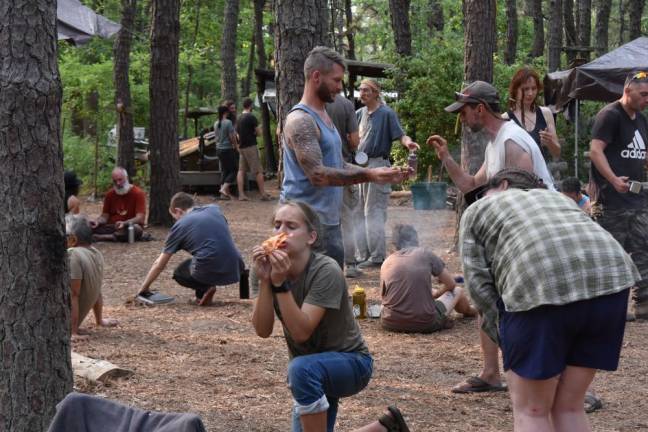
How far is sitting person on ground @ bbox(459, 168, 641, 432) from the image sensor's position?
3953 millimetres

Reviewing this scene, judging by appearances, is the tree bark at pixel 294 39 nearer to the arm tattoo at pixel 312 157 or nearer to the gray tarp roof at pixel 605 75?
the arm tattoo at pixel 312 157

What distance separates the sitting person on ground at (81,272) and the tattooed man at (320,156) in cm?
231

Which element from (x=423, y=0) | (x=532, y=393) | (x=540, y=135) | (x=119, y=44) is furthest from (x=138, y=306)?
(x=423, y=0)

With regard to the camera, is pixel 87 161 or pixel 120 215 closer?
pixel 120 215

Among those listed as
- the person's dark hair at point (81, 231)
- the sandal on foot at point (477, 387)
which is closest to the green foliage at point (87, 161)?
the person's dark hair at point (81, 231)

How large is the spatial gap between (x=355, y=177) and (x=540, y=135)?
2.62 meters

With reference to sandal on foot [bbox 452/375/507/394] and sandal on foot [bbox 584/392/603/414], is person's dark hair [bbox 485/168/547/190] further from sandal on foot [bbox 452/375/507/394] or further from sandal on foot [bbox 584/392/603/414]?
sandal on foot [bbox 452/375/507/394]

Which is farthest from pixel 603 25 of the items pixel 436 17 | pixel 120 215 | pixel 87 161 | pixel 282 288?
pixel 282 288

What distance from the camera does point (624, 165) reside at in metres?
7.82

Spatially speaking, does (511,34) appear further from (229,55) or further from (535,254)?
(535,254)

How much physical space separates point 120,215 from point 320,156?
8269 mm

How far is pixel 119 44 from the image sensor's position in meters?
19.1

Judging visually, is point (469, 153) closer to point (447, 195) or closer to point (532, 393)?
point (447, 195)

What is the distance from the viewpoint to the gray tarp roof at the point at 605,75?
47.3 ft
